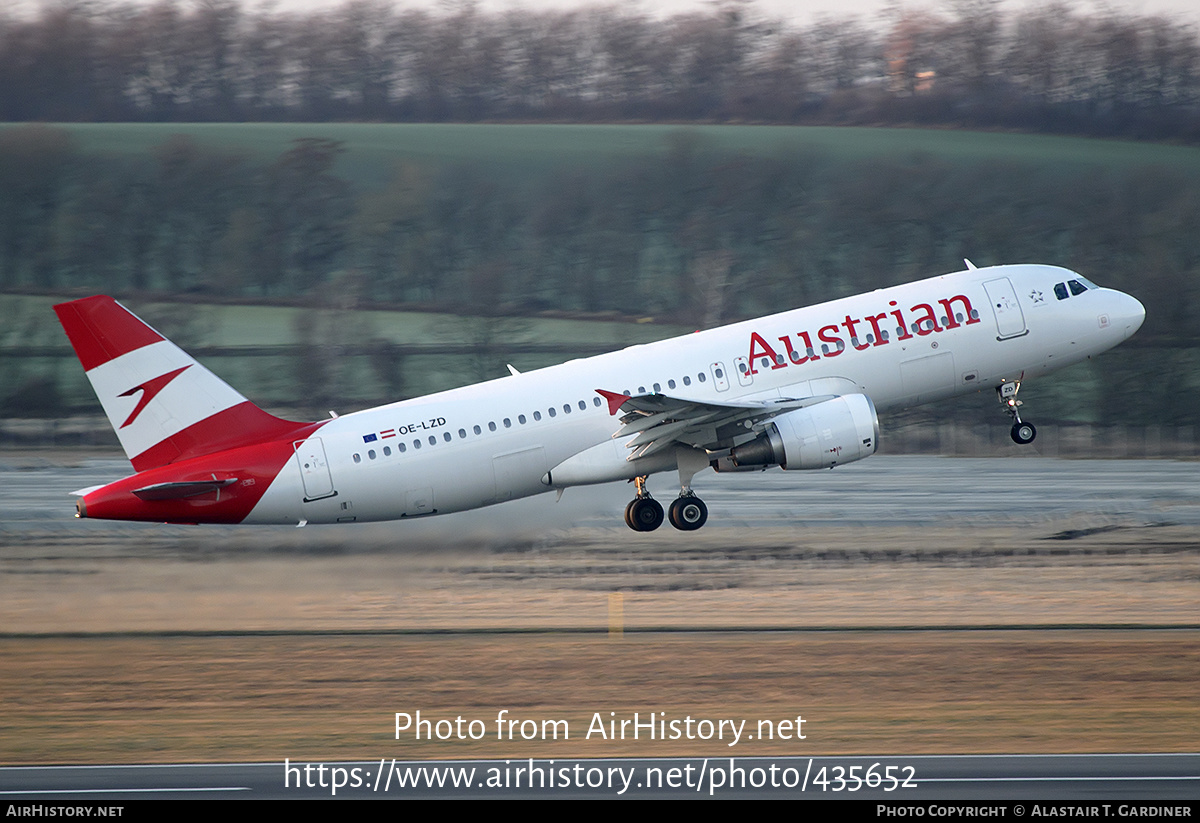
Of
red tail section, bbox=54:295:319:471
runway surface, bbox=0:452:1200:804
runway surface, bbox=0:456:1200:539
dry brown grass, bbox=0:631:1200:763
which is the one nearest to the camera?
runway surface, bbox=0:452:1200:804

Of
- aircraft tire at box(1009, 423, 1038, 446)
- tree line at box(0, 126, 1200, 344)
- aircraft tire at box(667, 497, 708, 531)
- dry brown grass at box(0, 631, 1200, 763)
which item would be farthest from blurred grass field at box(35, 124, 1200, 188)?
dry brown grass at box(0, 631, 1200, 763)

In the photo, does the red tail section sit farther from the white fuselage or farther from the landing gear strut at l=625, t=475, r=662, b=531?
the landing gear strut at l=625, t=475, r=662, b=531

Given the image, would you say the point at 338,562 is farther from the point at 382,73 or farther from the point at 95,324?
the point at 382,73

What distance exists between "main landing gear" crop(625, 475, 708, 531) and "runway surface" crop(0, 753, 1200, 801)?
10880mm

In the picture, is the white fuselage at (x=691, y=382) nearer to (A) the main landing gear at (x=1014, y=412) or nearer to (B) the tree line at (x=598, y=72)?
(A) the main landing gear at (x=1014, y=412)

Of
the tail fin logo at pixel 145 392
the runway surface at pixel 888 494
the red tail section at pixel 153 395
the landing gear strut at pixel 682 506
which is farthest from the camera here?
the runway surface at pixel 888 494

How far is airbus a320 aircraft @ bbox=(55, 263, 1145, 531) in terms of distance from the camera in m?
29.3

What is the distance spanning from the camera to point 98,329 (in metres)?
28.8

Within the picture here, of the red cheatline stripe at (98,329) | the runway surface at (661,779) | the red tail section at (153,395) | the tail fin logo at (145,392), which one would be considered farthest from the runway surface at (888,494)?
the runway surface at (661,779)

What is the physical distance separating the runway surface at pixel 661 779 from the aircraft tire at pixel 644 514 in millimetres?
11393

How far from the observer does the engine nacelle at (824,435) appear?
30.0 meters

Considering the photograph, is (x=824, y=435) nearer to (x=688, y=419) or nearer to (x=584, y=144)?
(x=688, y=419)

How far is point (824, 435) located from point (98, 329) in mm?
16943
